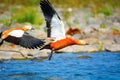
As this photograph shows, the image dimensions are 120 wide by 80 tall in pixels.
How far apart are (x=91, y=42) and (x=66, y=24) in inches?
185

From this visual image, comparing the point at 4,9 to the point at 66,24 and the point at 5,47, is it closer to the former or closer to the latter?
the point at 66,24

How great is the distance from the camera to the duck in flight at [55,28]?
1123 centimetres

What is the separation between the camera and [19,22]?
1897 cm

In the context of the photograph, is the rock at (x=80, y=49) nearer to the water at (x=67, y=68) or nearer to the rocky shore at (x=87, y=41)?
the rocky shore at (x=87, y=41)

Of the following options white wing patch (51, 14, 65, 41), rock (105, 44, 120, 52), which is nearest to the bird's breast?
white wing patch (51, 14, 65, 41)

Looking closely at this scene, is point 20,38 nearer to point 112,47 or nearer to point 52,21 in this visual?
point 52,21

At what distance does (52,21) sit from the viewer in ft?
37.4

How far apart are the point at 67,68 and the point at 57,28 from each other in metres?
1.05

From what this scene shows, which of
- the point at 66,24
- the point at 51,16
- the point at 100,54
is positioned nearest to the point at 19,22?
the point at 66,24

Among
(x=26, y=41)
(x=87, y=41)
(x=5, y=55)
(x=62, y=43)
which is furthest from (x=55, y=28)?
(x=87, y=41)

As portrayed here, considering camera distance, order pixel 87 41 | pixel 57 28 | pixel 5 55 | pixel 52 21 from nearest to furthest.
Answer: pixel 52 21 → pixel 57 28 → pixel 5 55 → pixel 87 41

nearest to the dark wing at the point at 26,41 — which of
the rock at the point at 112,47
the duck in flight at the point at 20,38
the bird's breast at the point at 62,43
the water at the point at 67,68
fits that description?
the duck in flight at the point at 20,38

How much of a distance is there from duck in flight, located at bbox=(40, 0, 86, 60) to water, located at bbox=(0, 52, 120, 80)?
0.62 m

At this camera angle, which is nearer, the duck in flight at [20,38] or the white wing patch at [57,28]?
the duck in flight at [20,38]
